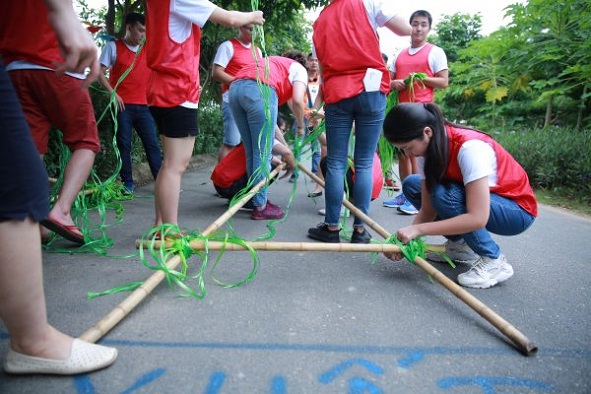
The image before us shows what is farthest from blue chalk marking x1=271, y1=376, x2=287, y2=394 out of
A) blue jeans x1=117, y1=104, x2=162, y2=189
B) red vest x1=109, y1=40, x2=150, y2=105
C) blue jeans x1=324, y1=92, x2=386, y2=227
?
red vest x1=109, y1=40, x2=150, y2=105

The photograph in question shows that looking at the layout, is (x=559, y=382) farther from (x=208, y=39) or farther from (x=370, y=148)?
(x=208, y=39)

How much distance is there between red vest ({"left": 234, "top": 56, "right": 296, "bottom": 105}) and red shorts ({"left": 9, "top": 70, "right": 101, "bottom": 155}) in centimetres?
117

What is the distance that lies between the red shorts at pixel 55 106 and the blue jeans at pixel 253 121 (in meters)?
1.10

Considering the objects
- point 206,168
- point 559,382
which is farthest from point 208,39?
point 559,382

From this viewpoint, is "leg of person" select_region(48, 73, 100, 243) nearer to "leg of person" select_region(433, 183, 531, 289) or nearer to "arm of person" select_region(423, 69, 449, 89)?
"leg of person" select_region(433, 183, 531, 289)

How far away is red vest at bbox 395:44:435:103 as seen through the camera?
3449 mm

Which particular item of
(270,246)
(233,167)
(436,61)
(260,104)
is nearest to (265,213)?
(233,167)

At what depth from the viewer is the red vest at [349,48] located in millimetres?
2387

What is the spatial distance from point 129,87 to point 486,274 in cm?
335

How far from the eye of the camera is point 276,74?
10.2 ft

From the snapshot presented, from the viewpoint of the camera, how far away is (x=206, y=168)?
265 inches

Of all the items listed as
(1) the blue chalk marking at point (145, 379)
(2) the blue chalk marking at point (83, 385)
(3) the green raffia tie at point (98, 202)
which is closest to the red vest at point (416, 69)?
(3) the green raffia tie at point (98, 202)

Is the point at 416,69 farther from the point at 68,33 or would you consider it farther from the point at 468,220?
the point at 68,33

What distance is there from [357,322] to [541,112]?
34.6 ft
